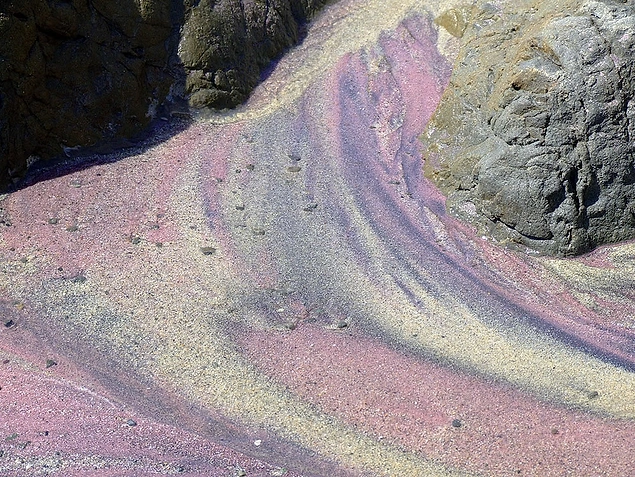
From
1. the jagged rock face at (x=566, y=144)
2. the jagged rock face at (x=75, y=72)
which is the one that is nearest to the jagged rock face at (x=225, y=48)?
the jagged rock face at (x=75, y=72)

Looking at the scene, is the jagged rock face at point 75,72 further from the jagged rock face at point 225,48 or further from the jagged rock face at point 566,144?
the jagged rock face at point 566,144

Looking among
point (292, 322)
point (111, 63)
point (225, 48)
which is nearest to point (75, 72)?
point (111, 63)

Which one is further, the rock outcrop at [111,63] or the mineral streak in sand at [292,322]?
the rock outcrop at [111,63]

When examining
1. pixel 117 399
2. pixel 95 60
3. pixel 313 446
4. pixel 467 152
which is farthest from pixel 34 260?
pixel 467 152

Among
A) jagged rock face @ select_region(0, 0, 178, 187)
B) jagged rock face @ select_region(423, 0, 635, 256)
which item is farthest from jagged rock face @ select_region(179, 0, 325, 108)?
jagged rock face @ select_region(423, 0, 635, 256)

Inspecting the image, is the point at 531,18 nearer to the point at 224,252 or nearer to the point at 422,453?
the point at 224,252

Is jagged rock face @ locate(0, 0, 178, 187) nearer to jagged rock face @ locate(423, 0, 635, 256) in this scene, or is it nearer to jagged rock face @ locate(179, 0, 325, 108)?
jagged rock face @ locate(179, 0, 325, 108)
